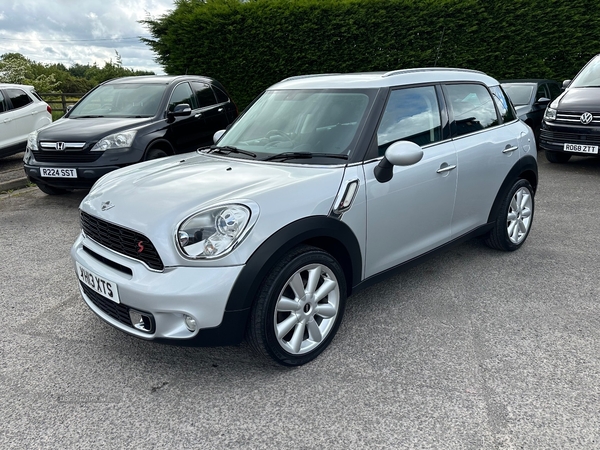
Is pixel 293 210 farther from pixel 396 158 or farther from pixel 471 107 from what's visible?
pixel 471 107

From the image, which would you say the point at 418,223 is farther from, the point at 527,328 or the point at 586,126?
the point at 586,126

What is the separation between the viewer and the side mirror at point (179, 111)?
662 cm

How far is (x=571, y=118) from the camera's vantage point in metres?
7.84

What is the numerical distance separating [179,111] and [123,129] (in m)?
0.81

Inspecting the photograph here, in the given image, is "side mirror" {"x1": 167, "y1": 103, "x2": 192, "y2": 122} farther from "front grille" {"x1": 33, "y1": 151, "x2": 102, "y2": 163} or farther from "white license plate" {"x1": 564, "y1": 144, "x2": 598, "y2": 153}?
"white license plate" {"x1": 564, "y1": 144, "x2": 598, "y2": 153}

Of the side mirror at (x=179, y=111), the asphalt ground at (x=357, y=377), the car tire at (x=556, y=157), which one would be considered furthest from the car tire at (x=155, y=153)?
the car tire at (x=556, y=157)

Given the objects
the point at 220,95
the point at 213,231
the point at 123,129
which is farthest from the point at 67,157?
the point at 213,231

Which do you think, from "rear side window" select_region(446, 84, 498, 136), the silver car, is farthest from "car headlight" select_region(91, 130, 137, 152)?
"rear side window" select_region(446, 84, 498, 136)

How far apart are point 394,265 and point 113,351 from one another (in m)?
1.80

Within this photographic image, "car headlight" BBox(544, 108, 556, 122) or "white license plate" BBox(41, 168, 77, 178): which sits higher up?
"white license plate" BBox(41, 168, 77, 178)

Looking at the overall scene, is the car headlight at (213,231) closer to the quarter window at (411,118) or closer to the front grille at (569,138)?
the quarter window at (411,118)

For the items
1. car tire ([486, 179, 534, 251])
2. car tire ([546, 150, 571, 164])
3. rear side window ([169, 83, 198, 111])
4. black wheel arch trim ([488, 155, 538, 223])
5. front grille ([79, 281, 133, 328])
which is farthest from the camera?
car tire ([546, 150, 571, 164])

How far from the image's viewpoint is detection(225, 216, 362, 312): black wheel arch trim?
2465 mm

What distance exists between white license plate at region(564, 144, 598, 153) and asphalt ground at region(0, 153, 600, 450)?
4.28m
